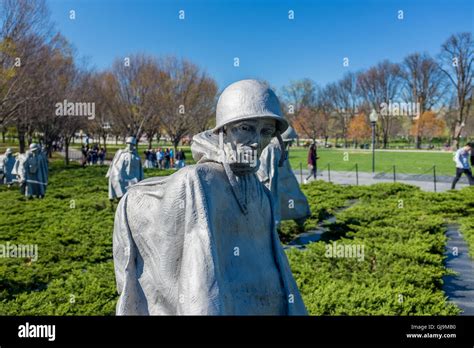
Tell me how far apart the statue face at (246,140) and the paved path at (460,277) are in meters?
4.35

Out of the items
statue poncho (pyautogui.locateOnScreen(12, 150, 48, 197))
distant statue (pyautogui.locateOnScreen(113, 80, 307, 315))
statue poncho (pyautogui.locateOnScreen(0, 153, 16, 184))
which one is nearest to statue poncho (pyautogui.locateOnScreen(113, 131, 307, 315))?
distant statue (pyautogui.locateOnScreen(113, 80, 307, 315))

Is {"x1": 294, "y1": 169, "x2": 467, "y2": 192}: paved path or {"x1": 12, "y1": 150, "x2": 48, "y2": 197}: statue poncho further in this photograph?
{"x1": 294, "y1": 169, "x2": 467, "y2": 192}: paved path

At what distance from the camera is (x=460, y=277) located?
6.36 metres

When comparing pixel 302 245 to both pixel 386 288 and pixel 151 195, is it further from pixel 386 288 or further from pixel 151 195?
pixel 151 195

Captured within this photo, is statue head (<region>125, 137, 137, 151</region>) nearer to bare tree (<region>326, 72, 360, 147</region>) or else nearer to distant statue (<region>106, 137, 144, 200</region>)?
distant statue (<region>106, 137, 144, 200</region>)

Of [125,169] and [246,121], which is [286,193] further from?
[246,121]

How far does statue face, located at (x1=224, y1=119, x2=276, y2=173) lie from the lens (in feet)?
6.15

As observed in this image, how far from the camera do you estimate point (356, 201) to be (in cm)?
1373

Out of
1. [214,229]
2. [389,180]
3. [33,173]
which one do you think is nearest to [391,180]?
[389,180]

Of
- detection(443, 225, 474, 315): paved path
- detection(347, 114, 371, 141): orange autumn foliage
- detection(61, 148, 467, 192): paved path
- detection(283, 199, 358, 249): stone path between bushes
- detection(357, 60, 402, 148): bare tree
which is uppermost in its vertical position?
detection(357, 60, 402, 148): bare tree

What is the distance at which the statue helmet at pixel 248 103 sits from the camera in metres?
1.82

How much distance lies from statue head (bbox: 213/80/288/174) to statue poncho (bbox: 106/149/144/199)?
35.6ft

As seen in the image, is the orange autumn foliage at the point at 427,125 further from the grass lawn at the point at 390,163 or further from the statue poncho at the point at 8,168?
the statue poncho at the point at 8,168
